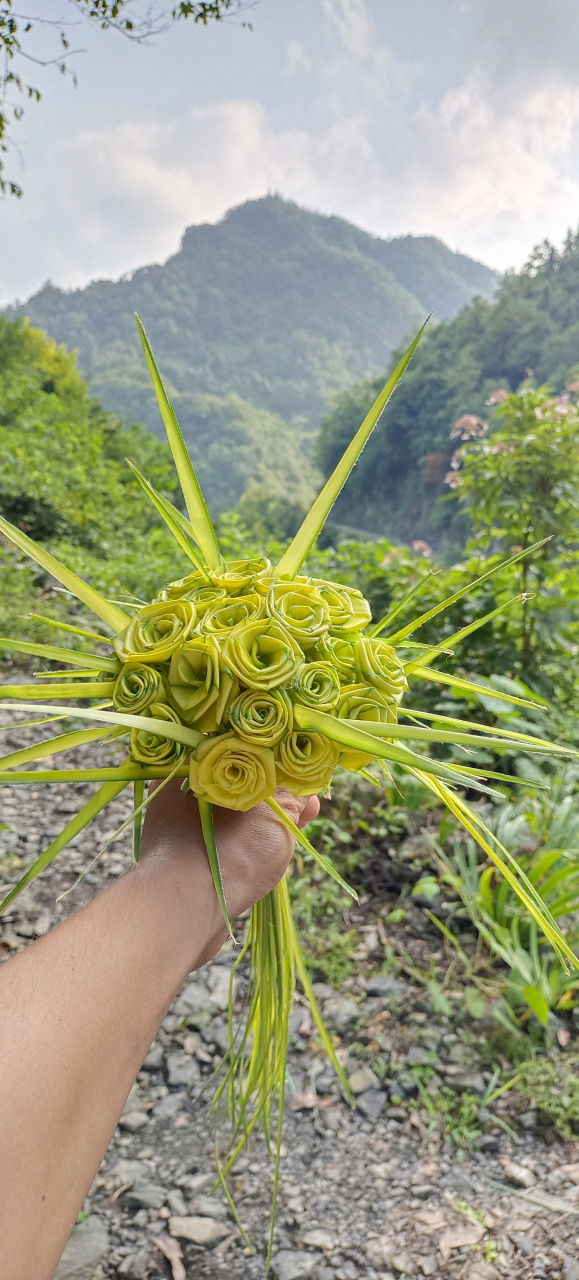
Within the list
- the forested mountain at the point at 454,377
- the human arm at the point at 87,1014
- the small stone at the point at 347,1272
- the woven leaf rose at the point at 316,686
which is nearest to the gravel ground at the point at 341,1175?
the small stone at the point at 347,1272

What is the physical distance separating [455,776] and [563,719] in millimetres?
2314

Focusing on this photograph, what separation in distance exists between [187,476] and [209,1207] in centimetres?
148

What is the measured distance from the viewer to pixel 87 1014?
0.62m

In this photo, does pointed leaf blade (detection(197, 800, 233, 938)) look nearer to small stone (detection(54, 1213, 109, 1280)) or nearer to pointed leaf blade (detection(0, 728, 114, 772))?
pointed leaf blade (detection(0, 728, 114, 772))

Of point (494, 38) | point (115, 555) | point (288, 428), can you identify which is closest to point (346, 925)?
point (115, 555)

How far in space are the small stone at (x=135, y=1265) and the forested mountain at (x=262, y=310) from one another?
2890 centimetres

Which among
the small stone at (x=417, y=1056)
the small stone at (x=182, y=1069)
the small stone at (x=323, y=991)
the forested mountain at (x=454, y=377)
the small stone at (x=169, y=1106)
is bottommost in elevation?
the small stone at (x=169, y=1106)

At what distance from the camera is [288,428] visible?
39.7 m

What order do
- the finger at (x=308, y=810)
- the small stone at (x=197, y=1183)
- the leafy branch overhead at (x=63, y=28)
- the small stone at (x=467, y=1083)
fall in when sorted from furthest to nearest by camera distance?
the leafy branch overhead at (x=63, y=28) → the small stone at (x=467, y=1083) → the small stone at (x=197, y=1183) → the finger at (x=308, y=810)

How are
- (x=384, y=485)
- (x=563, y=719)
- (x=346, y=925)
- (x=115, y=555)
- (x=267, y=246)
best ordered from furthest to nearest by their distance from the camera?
(x=267, y=246) → (x=384, y=485) → (x=115, y=555) → (x=563, y=719) → (x=346, y=925)

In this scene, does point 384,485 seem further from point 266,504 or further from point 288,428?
point 288,428

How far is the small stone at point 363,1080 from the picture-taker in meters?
1.58

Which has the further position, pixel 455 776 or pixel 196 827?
pixel 196 827

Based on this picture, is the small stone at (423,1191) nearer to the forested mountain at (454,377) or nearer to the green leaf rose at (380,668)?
the green leaf rose at (380,668)
